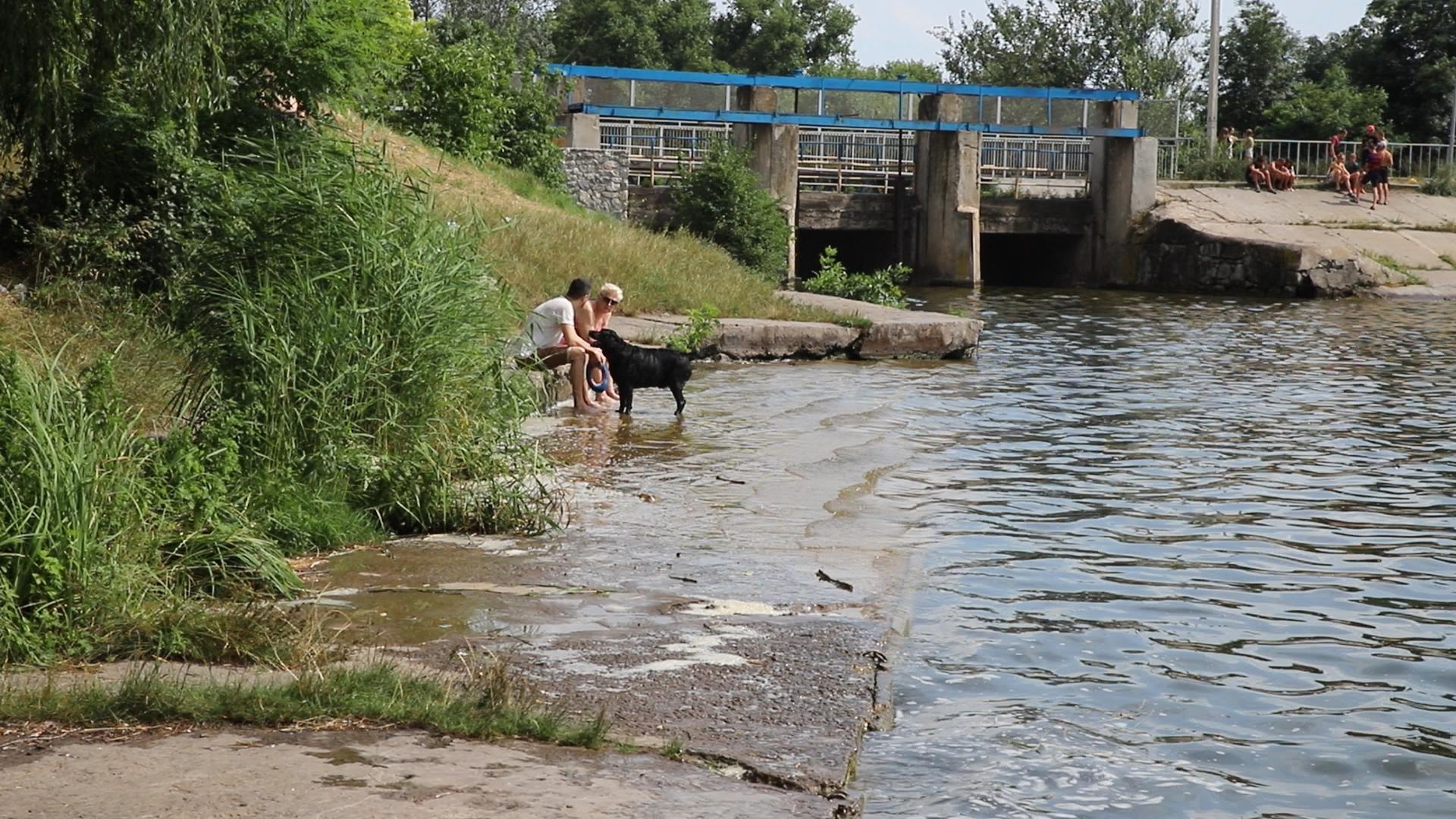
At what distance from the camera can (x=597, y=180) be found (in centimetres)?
3119

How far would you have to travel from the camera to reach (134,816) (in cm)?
427

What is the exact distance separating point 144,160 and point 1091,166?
30221 mm

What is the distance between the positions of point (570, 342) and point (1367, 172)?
32072 millimetres

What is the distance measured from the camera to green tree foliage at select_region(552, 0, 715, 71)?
64250 mm

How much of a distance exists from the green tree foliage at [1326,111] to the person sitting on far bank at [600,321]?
132 feet

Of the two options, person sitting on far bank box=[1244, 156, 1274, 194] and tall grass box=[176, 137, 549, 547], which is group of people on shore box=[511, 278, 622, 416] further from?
person sitting on far bank box=[1244, 156, 1274, 194]

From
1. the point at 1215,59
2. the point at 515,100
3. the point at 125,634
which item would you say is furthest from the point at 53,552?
the point at 1215,59

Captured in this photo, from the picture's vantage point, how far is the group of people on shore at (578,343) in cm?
1375

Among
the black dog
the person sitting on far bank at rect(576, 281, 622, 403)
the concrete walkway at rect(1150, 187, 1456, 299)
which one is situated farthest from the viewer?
the concrete walkway at rect(1150, 187, 1456, 299)

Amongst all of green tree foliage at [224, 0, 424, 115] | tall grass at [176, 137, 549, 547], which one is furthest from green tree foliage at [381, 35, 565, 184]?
tall grass at [176, 137, 549, 547]

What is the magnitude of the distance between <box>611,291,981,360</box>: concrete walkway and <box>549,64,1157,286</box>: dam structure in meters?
13.1

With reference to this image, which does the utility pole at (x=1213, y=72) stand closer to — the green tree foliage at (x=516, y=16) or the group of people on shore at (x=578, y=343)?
the green tree foliage at (x=516, y=16)

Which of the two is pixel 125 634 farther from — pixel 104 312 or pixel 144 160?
pixel 144 160

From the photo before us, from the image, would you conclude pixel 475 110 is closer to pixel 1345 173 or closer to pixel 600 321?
pixel 600 321
